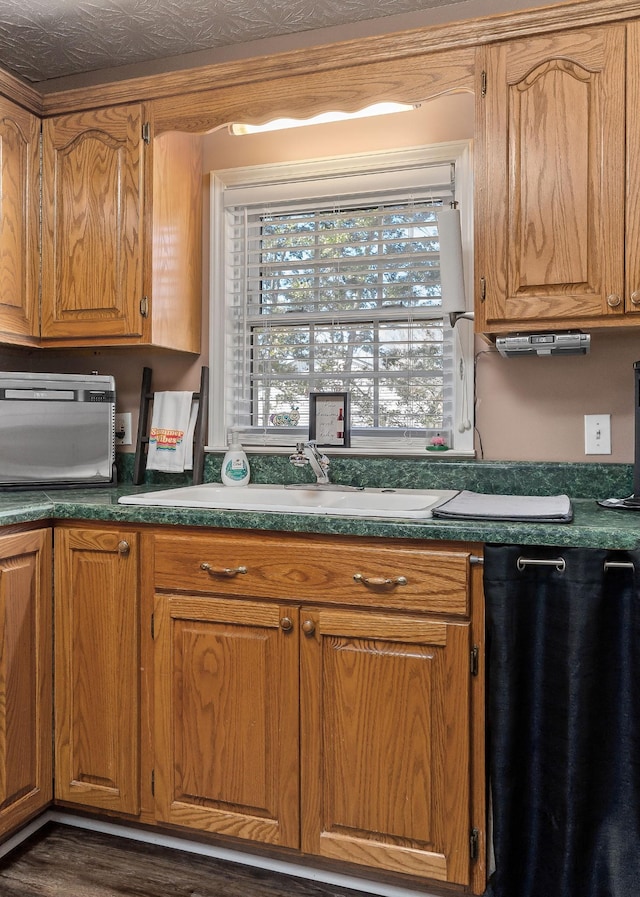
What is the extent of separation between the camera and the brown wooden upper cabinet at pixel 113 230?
232cm

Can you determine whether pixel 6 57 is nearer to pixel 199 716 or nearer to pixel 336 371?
pixel 336 371

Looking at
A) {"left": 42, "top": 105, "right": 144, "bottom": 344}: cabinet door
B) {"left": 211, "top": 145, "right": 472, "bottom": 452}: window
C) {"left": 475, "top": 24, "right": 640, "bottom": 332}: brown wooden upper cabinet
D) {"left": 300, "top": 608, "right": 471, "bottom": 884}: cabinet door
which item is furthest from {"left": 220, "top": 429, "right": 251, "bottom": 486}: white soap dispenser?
{"left": 475, "top": 24, "right": 640, "bottom": 332}: brown wooden upper cabinet

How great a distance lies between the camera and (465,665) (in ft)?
5.31

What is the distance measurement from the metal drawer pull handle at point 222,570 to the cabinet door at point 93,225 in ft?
2.97

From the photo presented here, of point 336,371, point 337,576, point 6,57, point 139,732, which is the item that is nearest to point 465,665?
point 337,576

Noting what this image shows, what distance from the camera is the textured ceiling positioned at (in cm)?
230

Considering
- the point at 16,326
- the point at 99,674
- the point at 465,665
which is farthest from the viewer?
the point at 16,326

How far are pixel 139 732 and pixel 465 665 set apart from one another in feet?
3.04

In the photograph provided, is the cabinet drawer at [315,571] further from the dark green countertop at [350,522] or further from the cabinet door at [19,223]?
the cabinet door at [19,223]

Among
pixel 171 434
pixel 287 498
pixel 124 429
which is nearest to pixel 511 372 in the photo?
pixel 287 498

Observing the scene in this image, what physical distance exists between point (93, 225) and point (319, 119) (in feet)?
2.83

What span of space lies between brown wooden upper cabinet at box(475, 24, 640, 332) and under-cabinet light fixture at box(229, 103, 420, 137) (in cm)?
40

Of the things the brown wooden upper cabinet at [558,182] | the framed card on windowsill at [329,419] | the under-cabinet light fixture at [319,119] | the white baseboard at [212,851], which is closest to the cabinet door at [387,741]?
the white baseboard at [212,851]

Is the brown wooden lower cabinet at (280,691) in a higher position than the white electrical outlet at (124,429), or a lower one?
lower
